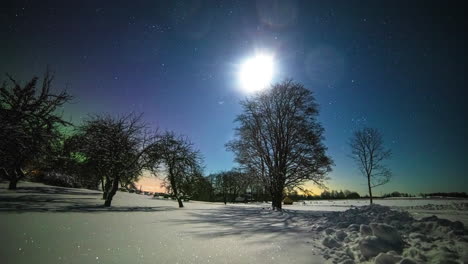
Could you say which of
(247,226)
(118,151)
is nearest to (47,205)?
(118,151)

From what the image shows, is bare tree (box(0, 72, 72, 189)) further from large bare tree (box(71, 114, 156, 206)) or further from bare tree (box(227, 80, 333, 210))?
bare tree (box(227, 80, 333, 210))

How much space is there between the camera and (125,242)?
378 cm

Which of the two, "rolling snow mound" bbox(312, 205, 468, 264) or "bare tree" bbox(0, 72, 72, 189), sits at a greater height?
"bare tree" bbox(0, 72, 72, 189)

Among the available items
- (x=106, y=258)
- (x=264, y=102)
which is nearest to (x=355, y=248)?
(x=106, y=258)

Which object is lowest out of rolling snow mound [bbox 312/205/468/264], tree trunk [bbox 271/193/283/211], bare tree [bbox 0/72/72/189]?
tree trunk [bbox 271/193/283/211]

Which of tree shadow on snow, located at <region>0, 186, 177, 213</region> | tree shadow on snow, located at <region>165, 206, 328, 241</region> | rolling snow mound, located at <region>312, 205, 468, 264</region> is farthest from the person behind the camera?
tree shadow on snow, located at <region>0, 186, 177, 213</region>

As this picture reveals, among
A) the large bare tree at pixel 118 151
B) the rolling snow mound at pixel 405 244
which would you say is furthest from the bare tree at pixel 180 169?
the rolling snow mound at pixel 405 244

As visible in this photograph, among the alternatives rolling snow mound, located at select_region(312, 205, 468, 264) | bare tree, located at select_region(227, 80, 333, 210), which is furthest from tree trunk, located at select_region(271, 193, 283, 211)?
rolling snow mound, located at select_region(312, 205, 468, 264)

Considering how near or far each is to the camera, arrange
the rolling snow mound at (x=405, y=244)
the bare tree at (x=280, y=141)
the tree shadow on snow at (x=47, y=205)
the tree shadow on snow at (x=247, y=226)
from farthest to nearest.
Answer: the bare tree at (x=280, y=141), the tree shadow on snow at (x=47, y=205), the tree shadow on snow at (x=247, y=226), the rolling snow mound at (x=405, y=244)

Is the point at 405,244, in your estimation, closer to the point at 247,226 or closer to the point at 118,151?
the point at 247,226

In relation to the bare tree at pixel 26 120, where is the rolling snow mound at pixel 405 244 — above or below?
below

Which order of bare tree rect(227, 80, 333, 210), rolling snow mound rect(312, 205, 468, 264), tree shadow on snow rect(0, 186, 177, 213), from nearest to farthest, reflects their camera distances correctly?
rolling snow mound rect(312, 205, 468, 264), tree shadow on snow rect(0, 186, 177, 213), bare tree rect(227, 80, 333, 210)

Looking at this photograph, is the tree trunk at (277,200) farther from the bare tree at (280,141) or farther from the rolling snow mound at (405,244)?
the rolling snow mound at (405,244)

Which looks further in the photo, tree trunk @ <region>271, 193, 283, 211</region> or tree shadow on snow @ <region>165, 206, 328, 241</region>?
tree trunk @ <region>271, 193, 283, 211</region>
